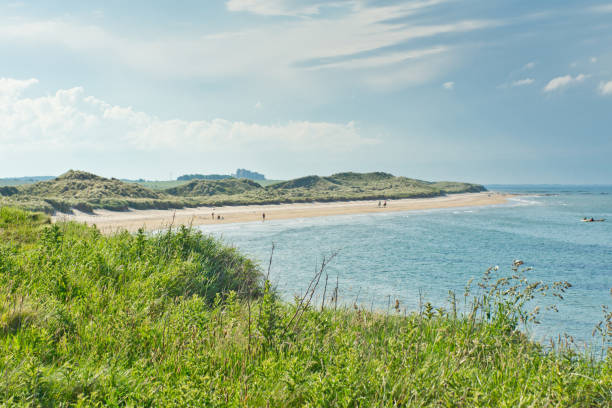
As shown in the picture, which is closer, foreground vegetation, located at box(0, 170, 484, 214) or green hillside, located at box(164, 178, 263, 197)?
foreground vegetation, located at box(0, 170, 484, 214)

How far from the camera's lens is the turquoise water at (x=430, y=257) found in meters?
13.5

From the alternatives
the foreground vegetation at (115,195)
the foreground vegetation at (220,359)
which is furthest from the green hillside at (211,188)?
the foreground vegetation at (220,359)

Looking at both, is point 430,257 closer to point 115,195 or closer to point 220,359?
point 220,359

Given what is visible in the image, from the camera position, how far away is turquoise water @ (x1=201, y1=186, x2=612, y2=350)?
44.2 ft

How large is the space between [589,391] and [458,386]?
65.5 inches

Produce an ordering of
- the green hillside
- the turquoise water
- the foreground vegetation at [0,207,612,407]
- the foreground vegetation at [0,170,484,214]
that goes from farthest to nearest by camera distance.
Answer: the green hillside, the foreground vegetation at [0,170,484,214], the turquoise water, the foreground vegetation at [0,207,612,407]

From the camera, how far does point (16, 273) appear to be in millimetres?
5945

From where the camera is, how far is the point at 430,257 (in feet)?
73.3

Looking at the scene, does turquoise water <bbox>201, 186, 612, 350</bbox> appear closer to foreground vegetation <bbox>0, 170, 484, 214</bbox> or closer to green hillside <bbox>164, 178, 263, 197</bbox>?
foreground vegetation <bbox>0, 170, 484, 214</bbox>

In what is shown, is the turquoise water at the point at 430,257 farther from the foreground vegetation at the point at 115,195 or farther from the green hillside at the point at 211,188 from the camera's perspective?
the green hillside at the point at 211,188

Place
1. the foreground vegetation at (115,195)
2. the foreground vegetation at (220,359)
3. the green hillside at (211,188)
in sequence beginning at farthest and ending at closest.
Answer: the green hillside at (211,188)
the foreground vegetation at (115,195)
the foreground vegetation at (220,359)

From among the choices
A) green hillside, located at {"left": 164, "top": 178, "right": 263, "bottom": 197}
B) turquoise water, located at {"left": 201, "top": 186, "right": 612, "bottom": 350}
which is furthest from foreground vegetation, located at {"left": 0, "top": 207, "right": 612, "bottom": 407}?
green hillside, located at {"left": 164, "top": 178, "right": 263, "bottom": 197}

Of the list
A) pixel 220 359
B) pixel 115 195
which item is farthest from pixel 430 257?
pixel 115 195

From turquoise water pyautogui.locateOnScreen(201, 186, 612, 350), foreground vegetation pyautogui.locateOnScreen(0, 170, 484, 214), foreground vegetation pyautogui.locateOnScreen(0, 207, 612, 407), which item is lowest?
turquoise water pyautogui.locateOnScreen(201, 186, 612, 350)
